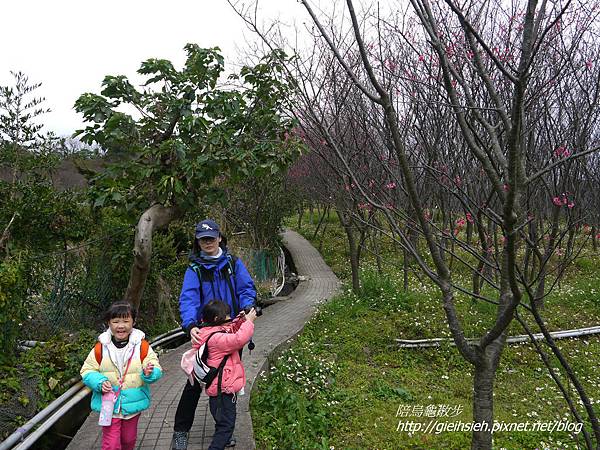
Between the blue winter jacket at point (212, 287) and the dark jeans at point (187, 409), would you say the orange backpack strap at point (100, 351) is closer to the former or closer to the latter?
the blue winter jacket at point (212, 287)

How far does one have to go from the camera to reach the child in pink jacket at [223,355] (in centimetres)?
321

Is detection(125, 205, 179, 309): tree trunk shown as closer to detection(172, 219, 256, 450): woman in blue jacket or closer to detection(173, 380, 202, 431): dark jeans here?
detection(172, 219, 256, 450): woman in blue jacket

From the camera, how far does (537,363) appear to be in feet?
21.8

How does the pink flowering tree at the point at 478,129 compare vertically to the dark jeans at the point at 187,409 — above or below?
above

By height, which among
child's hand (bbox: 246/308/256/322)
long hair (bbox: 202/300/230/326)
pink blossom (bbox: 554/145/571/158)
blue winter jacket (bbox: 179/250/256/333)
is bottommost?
child's hand (bbox: 246/308/256/322)

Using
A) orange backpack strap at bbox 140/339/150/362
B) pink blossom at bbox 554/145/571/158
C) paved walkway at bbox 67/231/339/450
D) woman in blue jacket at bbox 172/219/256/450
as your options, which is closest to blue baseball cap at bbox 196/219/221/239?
woman in blue jacket at bbox 172/219/256/450

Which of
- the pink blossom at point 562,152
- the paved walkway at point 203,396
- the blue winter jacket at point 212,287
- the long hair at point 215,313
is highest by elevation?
the pink blossom at point 562,152

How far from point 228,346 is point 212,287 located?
0.50 m

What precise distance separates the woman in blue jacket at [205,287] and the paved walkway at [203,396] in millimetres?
260

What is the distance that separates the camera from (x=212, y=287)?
350cm

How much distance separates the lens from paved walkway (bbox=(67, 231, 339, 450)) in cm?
362

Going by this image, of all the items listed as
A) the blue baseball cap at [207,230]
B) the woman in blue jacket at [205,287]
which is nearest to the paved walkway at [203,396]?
the woman in blue jacket at [205,287]

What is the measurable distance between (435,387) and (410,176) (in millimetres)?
4255

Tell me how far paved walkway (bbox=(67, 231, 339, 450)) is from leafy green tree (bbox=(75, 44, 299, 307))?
124cm
